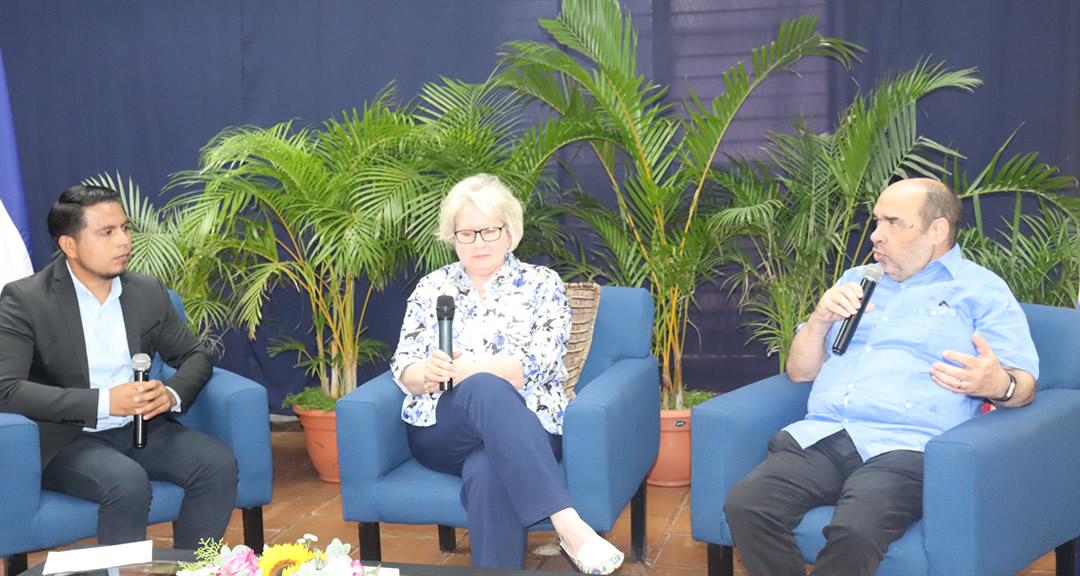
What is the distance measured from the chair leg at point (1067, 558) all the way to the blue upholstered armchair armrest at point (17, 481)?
2.55 metres

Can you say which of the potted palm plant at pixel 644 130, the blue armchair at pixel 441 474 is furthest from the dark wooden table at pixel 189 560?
the potted palm plant at pixel 644 130

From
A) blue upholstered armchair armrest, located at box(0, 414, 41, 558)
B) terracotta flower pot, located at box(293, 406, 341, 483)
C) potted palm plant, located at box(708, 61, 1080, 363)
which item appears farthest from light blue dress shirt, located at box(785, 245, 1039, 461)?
terracotta flower pot, located at box(293, 406, 341, 483)

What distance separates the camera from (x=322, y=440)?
3.87m

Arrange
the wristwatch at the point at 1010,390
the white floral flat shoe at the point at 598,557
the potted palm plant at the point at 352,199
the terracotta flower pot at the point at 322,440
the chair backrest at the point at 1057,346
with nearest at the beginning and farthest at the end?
the white floral flat shoe at the point at 598,557
the wristwatch at the point at 1010,390
the chair backrest at the point at 1057,346
the potted palm plant at the point at 352,199
the terracotta flower pot at the point at 322,440

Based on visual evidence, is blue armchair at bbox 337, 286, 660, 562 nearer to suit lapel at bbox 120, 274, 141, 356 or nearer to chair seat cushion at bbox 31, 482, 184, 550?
chair seat cushion at bbox 31, 482, 184, 550

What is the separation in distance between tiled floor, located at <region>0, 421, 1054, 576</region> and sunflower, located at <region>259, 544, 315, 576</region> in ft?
4.55

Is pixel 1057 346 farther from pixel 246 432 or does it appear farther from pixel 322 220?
pixel 322 220

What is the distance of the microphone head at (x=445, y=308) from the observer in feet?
7.77

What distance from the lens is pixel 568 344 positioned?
9.30ft

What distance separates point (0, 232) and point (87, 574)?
2204 millimetres

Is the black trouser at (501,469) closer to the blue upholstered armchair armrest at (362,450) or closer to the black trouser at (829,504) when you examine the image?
the blue upholstered armchair armrest at (362,450)

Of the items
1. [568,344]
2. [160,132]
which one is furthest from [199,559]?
[160,132]

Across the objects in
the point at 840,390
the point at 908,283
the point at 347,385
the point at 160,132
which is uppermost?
the point at 160,132

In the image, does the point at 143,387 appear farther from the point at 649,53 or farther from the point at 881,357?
the point at 649,53
